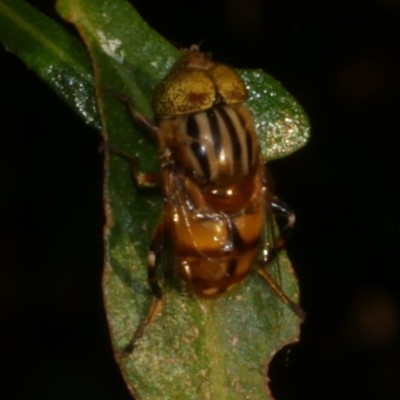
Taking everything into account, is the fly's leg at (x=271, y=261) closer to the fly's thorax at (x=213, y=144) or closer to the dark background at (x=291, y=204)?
the fly's thorax at (x=213, y=144)

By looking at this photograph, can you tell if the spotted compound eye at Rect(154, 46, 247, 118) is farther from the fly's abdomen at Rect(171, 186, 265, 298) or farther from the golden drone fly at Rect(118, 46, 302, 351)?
the fly's abdomen at Rect(171, 186, 265, 298)

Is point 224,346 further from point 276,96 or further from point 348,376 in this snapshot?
point 348,376

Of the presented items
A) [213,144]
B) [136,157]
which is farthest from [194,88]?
[136,157]

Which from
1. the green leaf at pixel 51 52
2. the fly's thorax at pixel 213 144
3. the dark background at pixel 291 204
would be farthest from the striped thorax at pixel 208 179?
the dark background at pixel 291 204

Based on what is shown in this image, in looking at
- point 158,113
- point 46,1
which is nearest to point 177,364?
point 158,113

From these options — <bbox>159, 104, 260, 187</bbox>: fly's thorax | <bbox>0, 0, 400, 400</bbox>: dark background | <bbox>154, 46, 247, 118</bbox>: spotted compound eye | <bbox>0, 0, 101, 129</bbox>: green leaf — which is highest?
<bbox>0, 0, 101, 129</bbox>: green leaf

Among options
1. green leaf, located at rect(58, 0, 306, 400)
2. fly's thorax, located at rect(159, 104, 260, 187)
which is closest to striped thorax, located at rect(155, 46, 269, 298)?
fly's thorax, located at rect(159, 104, 260, 187)

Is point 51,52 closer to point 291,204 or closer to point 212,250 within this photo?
point 212,250
